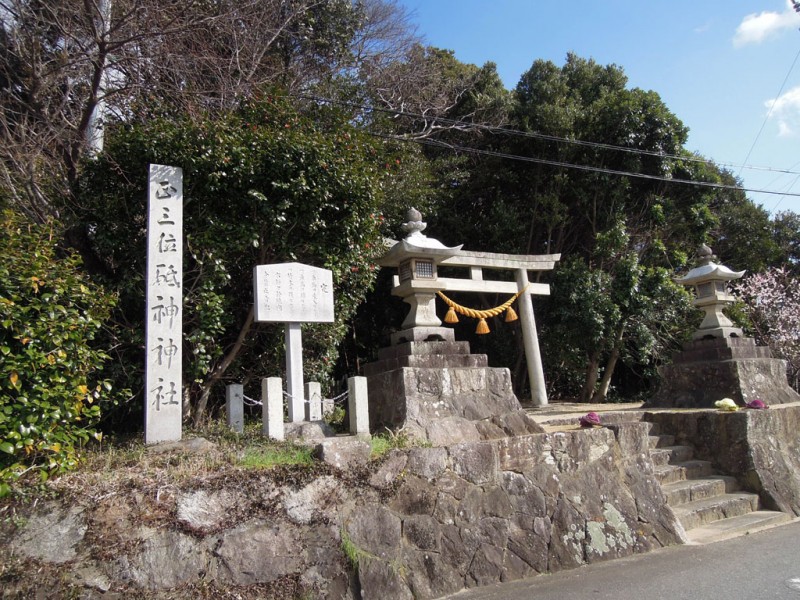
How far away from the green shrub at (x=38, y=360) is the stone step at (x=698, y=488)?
612 cm

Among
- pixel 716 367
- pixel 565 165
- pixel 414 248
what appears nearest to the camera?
pixel 414 248

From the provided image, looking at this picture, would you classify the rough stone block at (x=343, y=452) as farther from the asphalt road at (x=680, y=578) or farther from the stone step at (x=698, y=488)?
the stone step at (x=698, y=488)

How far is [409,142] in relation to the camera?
1125 cm

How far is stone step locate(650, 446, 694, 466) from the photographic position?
7.22 meters

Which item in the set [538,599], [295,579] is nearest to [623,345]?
[538,599]

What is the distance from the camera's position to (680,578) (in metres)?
4.57

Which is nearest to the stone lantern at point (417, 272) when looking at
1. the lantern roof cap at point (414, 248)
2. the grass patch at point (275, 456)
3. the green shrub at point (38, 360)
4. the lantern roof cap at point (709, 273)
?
the lantern roof cap at point (414, 248)

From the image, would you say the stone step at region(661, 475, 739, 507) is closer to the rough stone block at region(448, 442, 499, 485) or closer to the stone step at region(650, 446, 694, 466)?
the stone step at region(650, 446, 694, 466)

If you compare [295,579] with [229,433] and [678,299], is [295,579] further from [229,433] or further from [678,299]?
[678,299]

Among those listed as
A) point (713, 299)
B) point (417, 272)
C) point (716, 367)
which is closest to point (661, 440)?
point (716, 367)

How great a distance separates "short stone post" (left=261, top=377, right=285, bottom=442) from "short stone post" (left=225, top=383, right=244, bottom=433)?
1.52 feet

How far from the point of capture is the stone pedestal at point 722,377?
29.2 ft

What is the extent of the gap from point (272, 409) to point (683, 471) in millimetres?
5451

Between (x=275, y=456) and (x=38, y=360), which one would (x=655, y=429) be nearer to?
(x=275, y=456)
